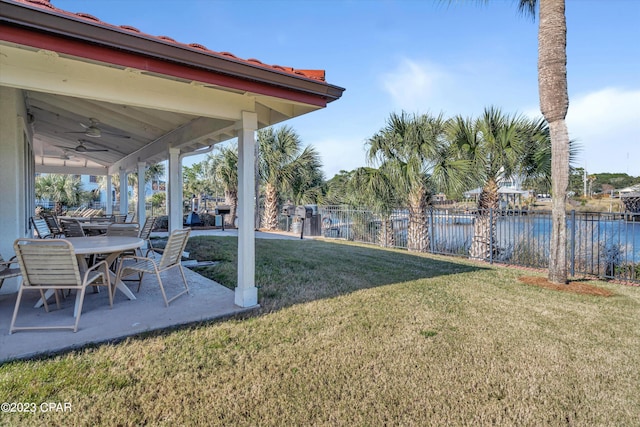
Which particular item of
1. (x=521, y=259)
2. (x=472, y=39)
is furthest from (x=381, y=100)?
(x=521, y=259)

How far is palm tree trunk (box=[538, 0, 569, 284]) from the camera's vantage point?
18.5 feet

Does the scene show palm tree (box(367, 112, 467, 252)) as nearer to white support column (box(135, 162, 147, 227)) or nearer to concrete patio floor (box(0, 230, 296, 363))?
concrete patio floor (box(0, 230, 296, 363))

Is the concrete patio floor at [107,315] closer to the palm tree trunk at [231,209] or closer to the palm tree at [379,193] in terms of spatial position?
the palm tree at [379,193]

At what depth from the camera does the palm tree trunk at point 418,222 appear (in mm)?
10047

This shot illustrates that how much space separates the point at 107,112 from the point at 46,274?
354 cm

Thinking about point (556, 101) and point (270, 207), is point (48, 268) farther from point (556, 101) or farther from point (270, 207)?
point (270, 207)

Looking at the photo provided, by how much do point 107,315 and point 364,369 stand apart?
3.01m

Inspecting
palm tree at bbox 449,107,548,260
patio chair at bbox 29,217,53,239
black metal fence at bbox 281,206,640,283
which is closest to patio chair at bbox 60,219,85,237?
patio chair at bbox 29,217,53,239

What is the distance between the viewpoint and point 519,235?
8.45m

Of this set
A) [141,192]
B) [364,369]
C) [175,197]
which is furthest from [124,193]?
[364,369]

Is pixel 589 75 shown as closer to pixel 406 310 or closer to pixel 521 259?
pixel 521 259

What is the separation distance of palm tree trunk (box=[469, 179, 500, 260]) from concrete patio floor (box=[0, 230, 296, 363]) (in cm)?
670

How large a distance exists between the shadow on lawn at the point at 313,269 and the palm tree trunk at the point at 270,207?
306 inches

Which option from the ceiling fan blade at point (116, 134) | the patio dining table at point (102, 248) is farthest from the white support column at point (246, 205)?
the ceiling fan blade at point (116, 134)
